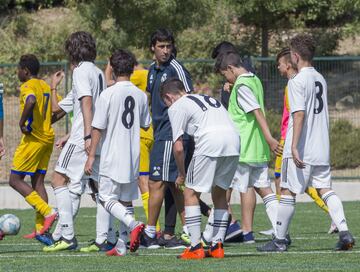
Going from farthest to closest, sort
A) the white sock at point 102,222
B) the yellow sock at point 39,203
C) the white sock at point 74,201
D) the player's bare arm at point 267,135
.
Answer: the yellow sock at point 39,203, the white sock at point 74,201, the player's bare arm at point 267,135, the white sock at point 102,222

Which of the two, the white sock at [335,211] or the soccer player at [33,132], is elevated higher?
the soccer player at [33,132]

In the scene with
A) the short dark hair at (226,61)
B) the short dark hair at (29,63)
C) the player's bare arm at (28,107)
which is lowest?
the player's bare arm at (28,107)

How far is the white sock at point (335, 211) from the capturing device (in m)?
11.5

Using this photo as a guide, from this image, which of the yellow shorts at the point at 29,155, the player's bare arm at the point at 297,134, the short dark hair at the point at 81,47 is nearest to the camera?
the player's bare arm at the point at 297,134

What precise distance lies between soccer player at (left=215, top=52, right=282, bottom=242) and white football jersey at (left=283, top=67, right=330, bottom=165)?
100 cm

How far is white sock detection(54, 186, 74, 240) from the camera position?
12125mm

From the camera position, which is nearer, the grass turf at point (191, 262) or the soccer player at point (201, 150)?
the grass turf at point (191, 262)

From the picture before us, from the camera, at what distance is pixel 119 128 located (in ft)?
37.3

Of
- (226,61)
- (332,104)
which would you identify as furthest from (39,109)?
(332,104)

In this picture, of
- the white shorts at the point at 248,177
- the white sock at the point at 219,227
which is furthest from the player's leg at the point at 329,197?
the white shorts at the point at 248,177

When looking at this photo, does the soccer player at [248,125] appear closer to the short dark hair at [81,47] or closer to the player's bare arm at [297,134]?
the player's bare arm at [297,134]

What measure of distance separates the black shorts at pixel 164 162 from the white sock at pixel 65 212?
906mm

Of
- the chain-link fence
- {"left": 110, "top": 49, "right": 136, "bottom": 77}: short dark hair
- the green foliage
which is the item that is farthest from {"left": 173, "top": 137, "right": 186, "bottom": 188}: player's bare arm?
the green foliage

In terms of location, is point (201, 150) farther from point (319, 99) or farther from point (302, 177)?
point (319, 99)
